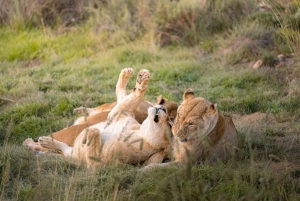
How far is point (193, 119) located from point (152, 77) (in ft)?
13.4

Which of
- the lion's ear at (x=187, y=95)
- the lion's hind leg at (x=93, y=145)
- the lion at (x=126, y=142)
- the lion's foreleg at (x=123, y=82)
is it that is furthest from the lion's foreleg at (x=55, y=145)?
the lion's ear at (x=187, y=95)

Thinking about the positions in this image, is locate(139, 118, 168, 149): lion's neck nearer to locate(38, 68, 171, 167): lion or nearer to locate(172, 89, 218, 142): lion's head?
locate(38, 68, 171, 167): lion

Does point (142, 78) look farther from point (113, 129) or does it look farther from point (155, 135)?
point (155, 135)

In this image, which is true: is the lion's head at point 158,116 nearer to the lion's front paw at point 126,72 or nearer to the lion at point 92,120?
the lion at point 92,120

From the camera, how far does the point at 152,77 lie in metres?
8.16

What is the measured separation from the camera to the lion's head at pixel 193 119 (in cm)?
411

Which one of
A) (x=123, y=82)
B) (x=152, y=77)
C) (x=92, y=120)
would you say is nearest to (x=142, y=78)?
(x=123, y=82)

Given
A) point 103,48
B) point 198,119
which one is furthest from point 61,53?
point 198,119

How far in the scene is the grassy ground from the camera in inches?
160

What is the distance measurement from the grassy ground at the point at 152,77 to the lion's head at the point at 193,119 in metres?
0.27

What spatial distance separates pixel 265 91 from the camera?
7219 mm

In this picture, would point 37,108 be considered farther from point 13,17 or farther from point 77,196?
point 13,17

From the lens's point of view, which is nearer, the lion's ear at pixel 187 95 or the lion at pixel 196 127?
the lion at pixel 196 127

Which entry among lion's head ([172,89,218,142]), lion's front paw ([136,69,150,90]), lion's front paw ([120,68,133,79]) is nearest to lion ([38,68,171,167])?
lion's front paw ([136,69,150,90])
